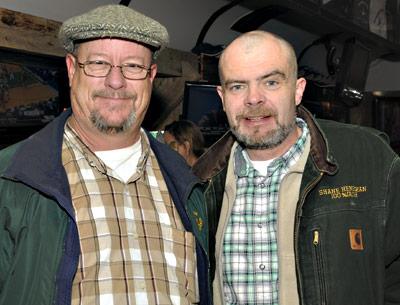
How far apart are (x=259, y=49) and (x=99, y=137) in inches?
26.5

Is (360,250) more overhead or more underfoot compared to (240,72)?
more underfoot

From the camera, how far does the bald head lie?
6.23ft

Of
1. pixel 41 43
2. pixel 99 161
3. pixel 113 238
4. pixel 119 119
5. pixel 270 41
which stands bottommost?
pixel 113 238

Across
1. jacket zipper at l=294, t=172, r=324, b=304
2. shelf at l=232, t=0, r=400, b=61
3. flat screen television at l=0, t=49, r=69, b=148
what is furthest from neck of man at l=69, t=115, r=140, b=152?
shelf at l=232, t=0, r=400, b=61

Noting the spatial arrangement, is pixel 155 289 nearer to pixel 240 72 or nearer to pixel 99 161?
pixel 99 161

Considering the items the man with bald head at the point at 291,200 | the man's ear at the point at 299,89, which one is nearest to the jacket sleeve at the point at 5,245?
the man with bald head at the point at 291,200

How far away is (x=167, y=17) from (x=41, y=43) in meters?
1.77

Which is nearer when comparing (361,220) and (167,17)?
(361,220)

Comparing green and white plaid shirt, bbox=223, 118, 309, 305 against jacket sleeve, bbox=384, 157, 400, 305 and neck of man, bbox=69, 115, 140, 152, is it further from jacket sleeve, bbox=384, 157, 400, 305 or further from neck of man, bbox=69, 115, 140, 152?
neck of man, bbox=69, 115, 140, 152

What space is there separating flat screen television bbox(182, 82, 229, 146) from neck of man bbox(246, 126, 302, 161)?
2689 millimetres

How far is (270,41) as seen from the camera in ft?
6.31

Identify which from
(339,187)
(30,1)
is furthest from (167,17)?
(339,187)

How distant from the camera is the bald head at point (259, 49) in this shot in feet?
6.23

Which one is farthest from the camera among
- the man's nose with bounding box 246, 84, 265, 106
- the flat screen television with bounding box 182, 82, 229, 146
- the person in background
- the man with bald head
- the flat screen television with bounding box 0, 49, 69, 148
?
the flat screen television with bounding box 182, 82, 229, 146
